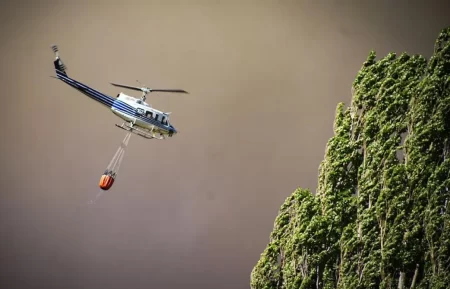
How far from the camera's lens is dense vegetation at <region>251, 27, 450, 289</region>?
35.1 feet

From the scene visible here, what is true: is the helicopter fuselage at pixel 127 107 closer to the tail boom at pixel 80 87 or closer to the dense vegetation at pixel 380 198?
the tail boom at pixel 80 87

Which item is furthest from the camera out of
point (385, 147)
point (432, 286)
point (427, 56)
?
point (427, 56)

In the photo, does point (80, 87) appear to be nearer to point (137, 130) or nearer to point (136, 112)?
point (136, 112)

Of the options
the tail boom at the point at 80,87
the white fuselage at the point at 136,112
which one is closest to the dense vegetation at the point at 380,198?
the white fuselage at the point at 136,112

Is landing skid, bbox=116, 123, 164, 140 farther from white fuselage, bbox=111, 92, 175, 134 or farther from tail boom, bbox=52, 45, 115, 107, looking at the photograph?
tail boom, bbox=52, 45, 115, 107

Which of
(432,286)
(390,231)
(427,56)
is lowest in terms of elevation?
(432,286)

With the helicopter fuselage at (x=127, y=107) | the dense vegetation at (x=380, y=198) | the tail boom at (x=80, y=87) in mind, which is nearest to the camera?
the dense vegetation at (x=380, y=198)

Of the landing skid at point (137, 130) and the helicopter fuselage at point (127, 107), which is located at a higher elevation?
the helicopter fuselage at point (127, 107)

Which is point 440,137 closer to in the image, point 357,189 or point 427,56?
point 357,189

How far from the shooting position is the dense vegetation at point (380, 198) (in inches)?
421

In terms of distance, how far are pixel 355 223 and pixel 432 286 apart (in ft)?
5.68

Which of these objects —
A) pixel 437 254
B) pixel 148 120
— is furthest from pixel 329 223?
pixel 148 120

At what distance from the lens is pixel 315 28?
13.2 metres

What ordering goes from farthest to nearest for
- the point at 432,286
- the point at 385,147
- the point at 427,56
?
the point at 427,56, the point at 385,147, the point at 432,286
